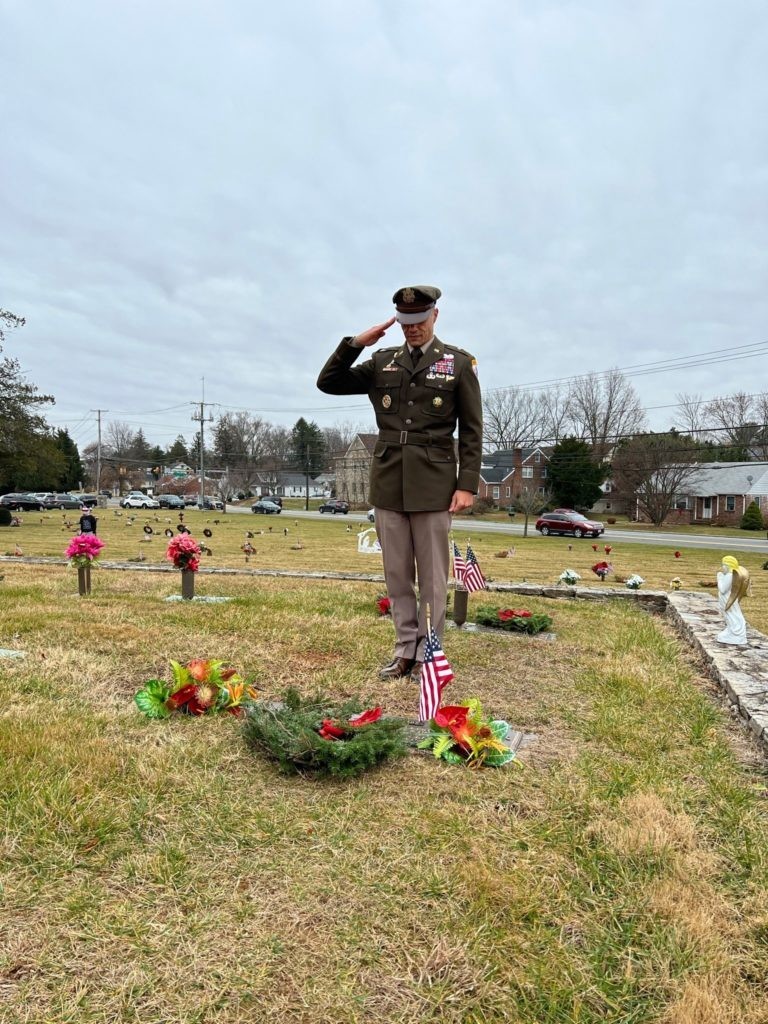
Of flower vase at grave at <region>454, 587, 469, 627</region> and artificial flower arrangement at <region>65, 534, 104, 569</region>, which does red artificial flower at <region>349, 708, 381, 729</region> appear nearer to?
flower vase at grave at <region>454, 587, 469, 627</region>

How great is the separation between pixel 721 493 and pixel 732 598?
43.1 meters

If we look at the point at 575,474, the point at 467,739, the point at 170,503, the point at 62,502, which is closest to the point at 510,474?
the point at 575,474

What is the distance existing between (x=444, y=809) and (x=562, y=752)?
2.35ft

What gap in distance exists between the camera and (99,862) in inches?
66.7

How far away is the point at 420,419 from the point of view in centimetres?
351

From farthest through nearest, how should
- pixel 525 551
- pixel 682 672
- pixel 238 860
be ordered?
pixel 525 551, pixel 682 672, pixel 238 860

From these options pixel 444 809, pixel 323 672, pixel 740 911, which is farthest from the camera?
pixel 323 672

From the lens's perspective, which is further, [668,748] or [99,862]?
[668,748]

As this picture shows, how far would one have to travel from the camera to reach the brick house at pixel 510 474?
55941 millimetres

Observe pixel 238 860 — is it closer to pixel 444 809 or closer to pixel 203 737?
pixel 444 809

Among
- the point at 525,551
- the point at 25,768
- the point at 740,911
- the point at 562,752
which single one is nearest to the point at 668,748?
the point at 562,752

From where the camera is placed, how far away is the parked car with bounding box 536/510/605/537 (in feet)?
99.6

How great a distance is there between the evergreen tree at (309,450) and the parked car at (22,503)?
104 feet

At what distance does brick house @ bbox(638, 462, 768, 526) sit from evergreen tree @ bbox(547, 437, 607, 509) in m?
4.43
